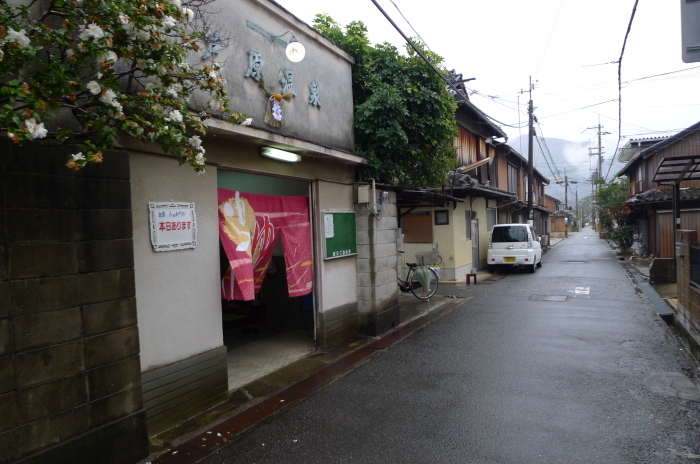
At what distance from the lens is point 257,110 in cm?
614

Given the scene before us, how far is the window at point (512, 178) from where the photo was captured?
93.7 ft

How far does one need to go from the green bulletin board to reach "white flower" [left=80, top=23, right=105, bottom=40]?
192 inches

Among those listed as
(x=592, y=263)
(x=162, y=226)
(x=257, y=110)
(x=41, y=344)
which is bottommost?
(x=592, y=263)

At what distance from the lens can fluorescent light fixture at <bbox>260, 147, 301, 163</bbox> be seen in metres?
6.21

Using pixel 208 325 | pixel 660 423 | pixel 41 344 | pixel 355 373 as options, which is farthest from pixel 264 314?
pixel 660 423

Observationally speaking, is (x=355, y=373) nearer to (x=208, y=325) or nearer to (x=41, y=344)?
(x=208, y=325)

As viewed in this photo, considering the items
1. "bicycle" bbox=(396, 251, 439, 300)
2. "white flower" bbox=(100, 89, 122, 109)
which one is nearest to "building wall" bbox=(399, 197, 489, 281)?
"bicycle" bbox=(396, 251, 439, 300)

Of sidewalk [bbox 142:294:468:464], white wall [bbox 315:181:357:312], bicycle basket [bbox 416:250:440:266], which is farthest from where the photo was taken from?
bicycle basket [bbox 416:250:440:266]

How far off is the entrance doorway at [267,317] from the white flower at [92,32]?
129 inches

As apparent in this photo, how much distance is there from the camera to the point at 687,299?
802 cm

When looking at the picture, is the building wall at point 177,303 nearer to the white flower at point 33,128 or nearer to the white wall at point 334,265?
the white flower at point 33,128

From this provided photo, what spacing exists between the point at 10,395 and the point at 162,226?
6.63 ft

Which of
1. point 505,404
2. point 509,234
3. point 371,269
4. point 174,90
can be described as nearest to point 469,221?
point 509,234

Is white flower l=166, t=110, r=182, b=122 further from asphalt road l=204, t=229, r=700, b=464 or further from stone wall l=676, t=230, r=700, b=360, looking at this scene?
stone wall l=676, t=230, r=700, b=360
